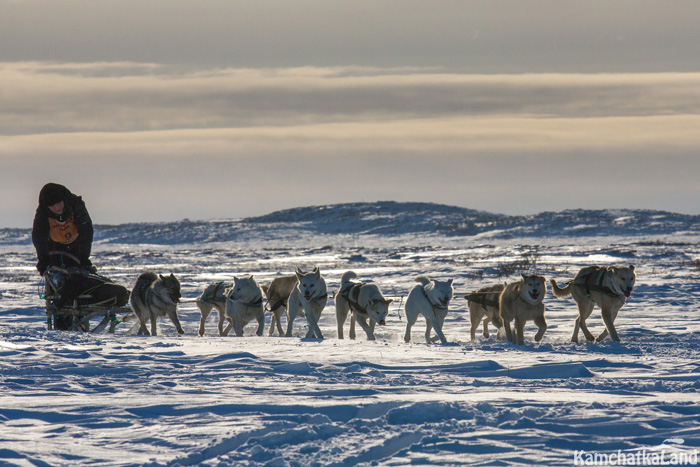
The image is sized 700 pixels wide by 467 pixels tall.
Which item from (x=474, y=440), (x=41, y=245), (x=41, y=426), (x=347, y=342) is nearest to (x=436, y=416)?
(x=474, y=440)

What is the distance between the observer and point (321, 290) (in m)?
9.15

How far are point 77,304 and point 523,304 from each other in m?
5.33

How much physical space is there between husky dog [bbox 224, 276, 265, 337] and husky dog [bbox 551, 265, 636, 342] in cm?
404

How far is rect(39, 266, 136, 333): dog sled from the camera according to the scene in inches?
331

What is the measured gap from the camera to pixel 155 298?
360 inches

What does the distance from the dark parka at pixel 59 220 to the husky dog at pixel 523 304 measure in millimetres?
5081

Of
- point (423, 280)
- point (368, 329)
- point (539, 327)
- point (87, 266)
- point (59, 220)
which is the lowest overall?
point (368, 329)

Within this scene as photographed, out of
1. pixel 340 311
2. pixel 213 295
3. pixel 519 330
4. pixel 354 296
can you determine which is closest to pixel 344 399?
pixel 519 330

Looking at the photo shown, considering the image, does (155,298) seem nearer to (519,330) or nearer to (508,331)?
(508,331)

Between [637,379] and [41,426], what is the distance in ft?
13.5

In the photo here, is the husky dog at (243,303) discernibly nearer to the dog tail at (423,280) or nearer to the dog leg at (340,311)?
the dog leg at (340,311)

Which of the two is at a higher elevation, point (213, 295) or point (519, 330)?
point (213, 295)

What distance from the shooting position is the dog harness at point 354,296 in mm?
9078

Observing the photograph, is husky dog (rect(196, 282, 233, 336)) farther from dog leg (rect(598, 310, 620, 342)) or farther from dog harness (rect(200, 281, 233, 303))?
dog leg (rect(598, 310, 620, 342))
